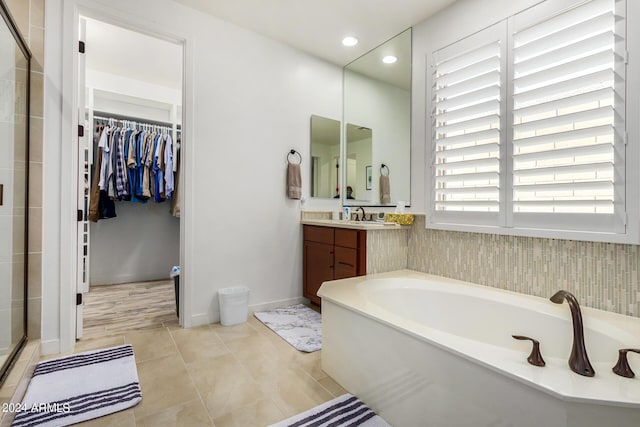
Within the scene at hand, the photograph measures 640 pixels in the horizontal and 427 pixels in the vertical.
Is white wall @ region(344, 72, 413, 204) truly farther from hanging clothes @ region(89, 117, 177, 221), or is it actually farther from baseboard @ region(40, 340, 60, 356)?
baseboard @ region(40, 340, 60, 356)

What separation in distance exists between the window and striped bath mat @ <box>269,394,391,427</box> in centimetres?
142

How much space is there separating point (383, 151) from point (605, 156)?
1692 mm

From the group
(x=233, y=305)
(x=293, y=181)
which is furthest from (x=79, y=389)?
(x=293, y=181)

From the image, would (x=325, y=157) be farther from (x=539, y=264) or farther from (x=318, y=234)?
(x=539, y=264)

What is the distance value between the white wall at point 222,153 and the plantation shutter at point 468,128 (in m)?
1.38

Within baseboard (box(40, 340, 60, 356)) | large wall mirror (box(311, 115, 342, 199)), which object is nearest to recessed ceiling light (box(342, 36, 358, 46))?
large wall mirror (box(311, 115, 342, 199))

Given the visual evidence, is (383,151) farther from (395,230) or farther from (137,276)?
(137,276)

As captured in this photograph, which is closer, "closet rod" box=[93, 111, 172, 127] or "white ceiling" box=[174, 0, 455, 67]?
"white ceiling" box=[174, 0, 455, 67]

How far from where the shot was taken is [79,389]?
1.67 metres

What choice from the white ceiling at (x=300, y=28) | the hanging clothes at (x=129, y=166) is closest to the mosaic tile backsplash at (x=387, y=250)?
the white ceiling at (x=300, y=28)

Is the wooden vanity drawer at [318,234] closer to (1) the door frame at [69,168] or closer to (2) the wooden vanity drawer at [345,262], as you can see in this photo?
(2) the wooden vanity drawer at [345,262]

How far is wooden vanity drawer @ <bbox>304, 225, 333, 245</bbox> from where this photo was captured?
2.83m

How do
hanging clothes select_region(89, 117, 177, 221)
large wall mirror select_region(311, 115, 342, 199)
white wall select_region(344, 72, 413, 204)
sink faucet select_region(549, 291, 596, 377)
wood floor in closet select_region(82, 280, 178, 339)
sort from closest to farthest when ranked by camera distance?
sink faucet select_region(549, 291, 596, 377), wood floor in closet select_region(82, 280, 178, 339), white wall select_region(344, 72, 413, 204), large wall mirror select_region(311, 115, 342, 199), hanging clothes select_region(89, 117, 177, 221)

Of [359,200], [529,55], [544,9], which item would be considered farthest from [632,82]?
[359,200]
